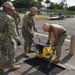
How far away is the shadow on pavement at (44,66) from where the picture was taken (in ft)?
21.8

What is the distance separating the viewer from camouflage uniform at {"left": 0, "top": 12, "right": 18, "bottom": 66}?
593 cm

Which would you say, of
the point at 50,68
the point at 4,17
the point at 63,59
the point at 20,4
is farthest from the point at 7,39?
the point at 20,4

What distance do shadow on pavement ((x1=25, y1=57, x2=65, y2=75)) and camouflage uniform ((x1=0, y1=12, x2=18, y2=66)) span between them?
1.09m

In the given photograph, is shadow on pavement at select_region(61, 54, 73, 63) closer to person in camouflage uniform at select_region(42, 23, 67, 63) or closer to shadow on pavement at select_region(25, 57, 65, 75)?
person in camouflage uniform at select_region(42, 23, 67, 63)

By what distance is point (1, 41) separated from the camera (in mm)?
6176

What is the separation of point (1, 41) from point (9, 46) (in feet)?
0.93

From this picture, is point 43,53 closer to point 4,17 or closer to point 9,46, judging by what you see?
point 9,46

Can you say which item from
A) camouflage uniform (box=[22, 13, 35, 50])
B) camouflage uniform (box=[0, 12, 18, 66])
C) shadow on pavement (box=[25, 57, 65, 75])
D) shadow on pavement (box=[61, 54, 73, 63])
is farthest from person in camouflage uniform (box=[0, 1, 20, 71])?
shadow on pavement (box=[61, 54, 73, 63])

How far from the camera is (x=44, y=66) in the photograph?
713cm

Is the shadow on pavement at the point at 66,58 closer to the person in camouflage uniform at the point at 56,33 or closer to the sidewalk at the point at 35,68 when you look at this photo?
the sidewalk at the point at 35,68

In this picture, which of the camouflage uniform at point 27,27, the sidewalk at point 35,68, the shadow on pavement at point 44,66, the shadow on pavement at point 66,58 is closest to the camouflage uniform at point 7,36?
the sidewalk at point 35,68

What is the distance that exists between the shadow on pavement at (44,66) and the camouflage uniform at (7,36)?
1.09m

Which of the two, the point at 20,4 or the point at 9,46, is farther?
the point at 20,4

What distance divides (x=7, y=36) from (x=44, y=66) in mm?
1840
